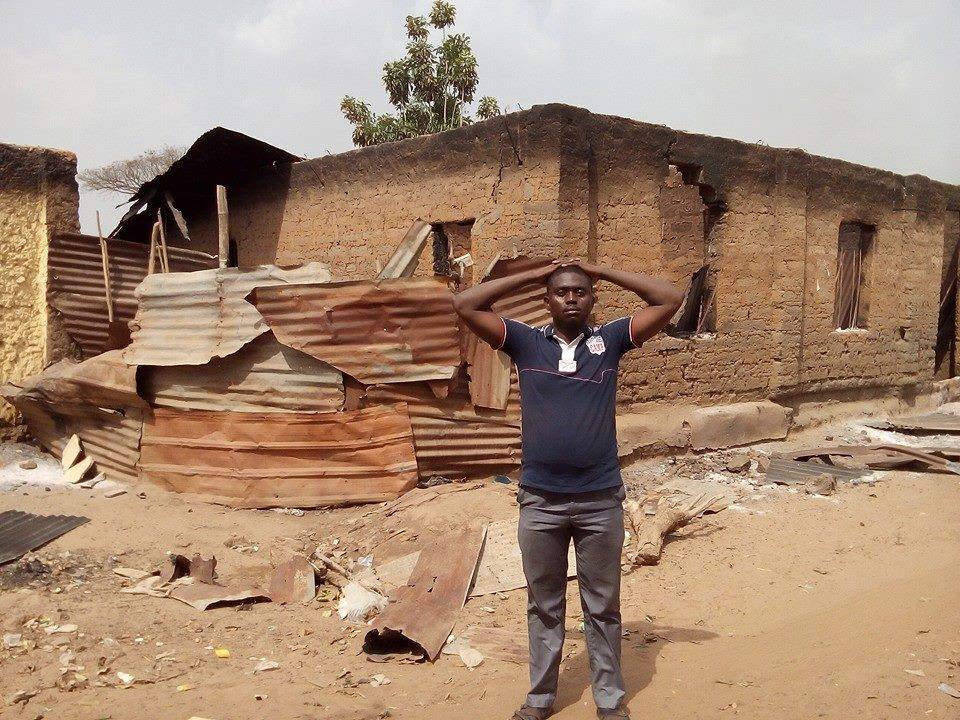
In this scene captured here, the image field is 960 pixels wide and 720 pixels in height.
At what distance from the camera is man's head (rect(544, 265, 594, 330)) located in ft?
10.2

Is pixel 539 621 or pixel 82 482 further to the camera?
pixel 82 482

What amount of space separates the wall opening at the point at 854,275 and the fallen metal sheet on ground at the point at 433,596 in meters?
6.98

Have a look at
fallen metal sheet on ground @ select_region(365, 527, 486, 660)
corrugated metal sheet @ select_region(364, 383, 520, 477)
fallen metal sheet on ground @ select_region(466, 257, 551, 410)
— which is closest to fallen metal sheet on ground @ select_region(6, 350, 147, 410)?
corrugated metal sheet @ select_region(364, 383, 520, 477)

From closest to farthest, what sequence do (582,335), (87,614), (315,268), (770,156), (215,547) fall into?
(582,335) → (87,614) → (215,547) → (315,268) → (770,156)

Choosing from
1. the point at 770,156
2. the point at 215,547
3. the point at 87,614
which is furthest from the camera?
the point at 770,156

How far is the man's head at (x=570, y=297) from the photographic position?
Result: 309 centimetres

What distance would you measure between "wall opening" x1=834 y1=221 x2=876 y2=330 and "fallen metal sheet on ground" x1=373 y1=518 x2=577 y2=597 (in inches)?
263

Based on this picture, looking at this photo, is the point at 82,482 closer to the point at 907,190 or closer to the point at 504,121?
the point at 504,121

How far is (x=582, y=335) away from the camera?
3.13m

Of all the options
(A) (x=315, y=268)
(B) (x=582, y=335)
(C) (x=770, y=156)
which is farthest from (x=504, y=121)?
(B) (x=582, y=335)

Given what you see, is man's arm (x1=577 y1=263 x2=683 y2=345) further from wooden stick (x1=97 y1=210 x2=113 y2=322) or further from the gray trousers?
wooden stick (x1=97 y1=210 x2=113 y2=322)

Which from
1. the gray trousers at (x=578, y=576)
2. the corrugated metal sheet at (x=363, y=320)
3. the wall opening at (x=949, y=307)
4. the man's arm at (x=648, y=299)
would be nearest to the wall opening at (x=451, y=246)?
the corrugated metal sheet at (x=363, y=320)

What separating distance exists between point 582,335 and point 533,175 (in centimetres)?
398

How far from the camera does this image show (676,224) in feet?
25.1
